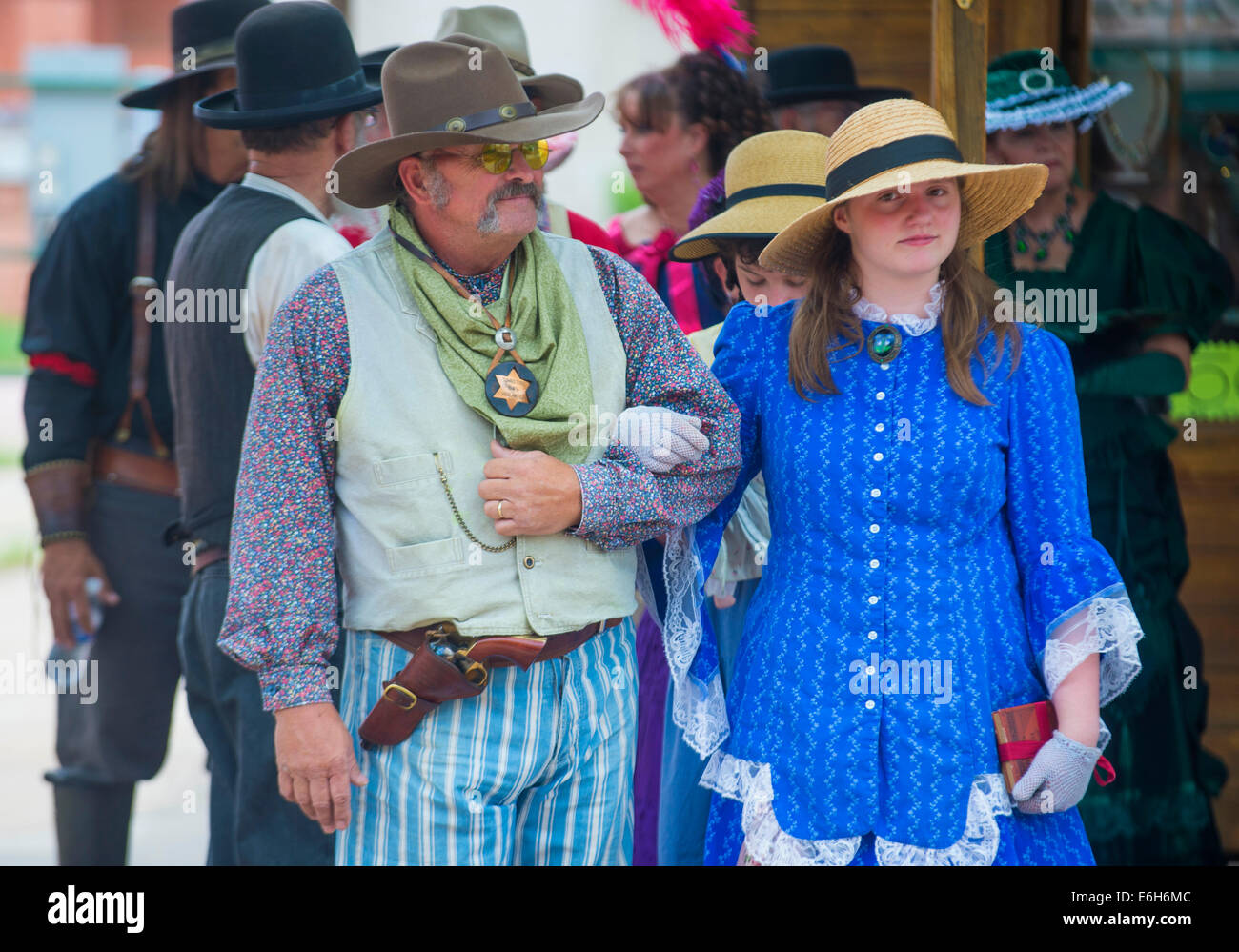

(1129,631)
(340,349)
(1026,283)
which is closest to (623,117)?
(1026,283)

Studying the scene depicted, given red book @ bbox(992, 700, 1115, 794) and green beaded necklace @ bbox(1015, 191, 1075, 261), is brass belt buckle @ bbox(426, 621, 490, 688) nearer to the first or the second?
red book @ bbox(992, 700, 1115, 794)

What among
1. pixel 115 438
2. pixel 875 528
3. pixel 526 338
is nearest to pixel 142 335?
pixel 115 438

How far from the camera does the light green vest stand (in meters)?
2.23

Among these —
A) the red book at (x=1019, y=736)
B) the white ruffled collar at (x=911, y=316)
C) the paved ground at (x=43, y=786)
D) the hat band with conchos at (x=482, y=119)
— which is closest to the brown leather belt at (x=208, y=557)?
the paved ground at (x=43, y=786)

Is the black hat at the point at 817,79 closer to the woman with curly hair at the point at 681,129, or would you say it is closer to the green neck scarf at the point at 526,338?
the woman with curly hair at the point at 681,129

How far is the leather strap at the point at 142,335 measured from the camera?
11.7 feet

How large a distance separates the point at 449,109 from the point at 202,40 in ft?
5.17

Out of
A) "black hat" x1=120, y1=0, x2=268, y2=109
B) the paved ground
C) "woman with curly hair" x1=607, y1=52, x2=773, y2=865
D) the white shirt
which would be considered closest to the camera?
the white shirt

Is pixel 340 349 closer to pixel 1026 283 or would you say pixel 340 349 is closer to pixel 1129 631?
pixel 1129 631

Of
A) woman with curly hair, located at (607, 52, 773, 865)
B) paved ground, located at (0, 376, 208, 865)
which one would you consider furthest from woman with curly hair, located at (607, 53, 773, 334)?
paved ground, located at (0, 376, 208, 865)

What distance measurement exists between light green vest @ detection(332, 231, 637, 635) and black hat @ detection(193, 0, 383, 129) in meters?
0.88

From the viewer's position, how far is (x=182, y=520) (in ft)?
10.2

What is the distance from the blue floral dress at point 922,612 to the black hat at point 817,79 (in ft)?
6.42
